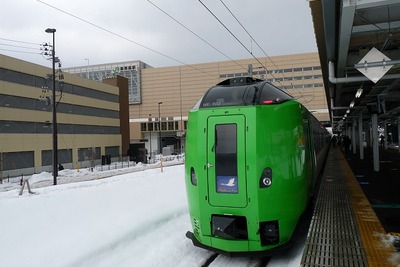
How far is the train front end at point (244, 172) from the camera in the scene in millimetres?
5117

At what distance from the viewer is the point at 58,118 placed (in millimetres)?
45188

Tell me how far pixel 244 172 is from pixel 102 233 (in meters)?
3.60

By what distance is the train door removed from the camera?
5.18 m

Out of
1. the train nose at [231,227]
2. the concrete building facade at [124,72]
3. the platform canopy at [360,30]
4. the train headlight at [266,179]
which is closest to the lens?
the train headlight at [266,179]

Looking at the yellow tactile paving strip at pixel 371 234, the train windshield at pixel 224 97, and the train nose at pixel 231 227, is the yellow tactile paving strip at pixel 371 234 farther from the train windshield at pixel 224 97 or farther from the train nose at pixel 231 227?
the train windshield at pixel 224 97

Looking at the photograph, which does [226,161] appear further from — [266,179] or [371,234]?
[371,234]

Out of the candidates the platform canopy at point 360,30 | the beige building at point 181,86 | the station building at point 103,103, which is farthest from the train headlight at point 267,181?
the beige building at point 181,86

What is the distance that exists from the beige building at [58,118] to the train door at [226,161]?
27.5 metres

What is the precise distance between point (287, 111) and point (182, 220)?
4.17 m

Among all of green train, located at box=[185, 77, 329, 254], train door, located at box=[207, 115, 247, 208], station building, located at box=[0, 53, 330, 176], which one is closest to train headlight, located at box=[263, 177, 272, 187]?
green train, located at box=[185, 77, 329, 254]

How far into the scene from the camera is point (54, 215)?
834 cm

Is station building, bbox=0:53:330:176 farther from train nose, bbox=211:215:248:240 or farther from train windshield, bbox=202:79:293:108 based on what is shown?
train nose, bbox=211:215:248:240

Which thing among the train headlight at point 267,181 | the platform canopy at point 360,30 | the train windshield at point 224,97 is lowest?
the train headlight at point 267,181

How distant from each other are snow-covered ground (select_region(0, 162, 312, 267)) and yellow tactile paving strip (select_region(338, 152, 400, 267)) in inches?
44.5
